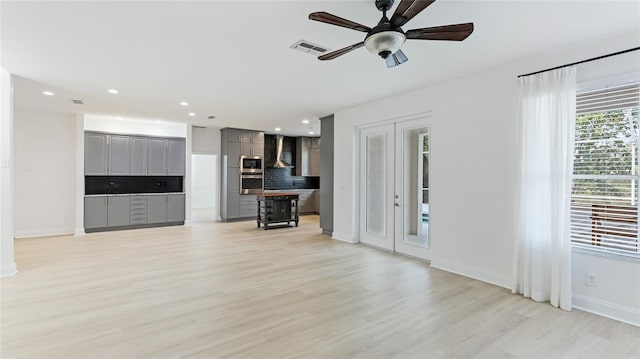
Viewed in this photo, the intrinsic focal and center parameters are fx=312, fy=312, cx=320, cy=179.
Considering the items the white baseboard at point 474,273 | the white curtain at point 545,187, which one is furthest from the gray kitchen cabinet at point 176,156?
the white curtain at point 545,187

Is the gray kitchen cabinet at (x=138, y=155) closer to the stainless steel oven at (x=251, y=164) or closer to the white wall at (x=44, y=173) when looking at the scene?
the white wall at (x=44, y=173)

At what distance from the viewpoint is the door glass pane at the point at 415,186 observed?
196 inches

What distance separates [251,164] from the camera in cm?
912

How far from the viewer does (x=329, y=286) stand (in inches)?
146

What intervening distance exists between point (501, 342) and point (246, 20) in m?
3.39

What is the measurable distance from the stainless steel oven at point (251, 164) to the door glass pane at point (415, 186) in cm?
509

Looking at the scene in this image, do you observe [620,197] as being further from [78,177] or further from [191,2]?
[78,177]

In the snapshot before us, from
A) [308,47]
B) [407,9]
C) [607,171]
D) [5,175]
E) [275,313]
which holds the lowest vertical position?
[275,313]

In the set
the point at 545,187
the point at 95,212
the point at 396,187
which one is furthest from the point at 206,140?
the point at 545,187

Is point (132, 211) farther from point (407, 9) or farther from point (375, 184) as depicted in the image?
point (407, 9)

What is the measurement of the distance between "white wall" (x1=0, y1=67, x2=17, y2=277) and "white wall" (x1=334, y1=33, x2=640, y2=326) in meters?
5.52

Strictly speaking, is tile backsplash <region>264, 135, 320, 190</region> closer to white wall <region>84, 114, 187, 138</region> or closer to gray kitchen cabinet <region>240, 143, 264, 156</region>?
gray kitchen cabinet <region>240, 143, 264, 156</region>

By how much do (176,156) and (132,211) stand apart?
1.68 metres

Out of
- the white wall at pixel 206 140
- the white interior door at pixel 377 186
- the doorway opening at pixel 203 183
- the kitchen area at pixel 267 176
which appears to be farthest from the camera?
the doorway opening at pixel 203 183
